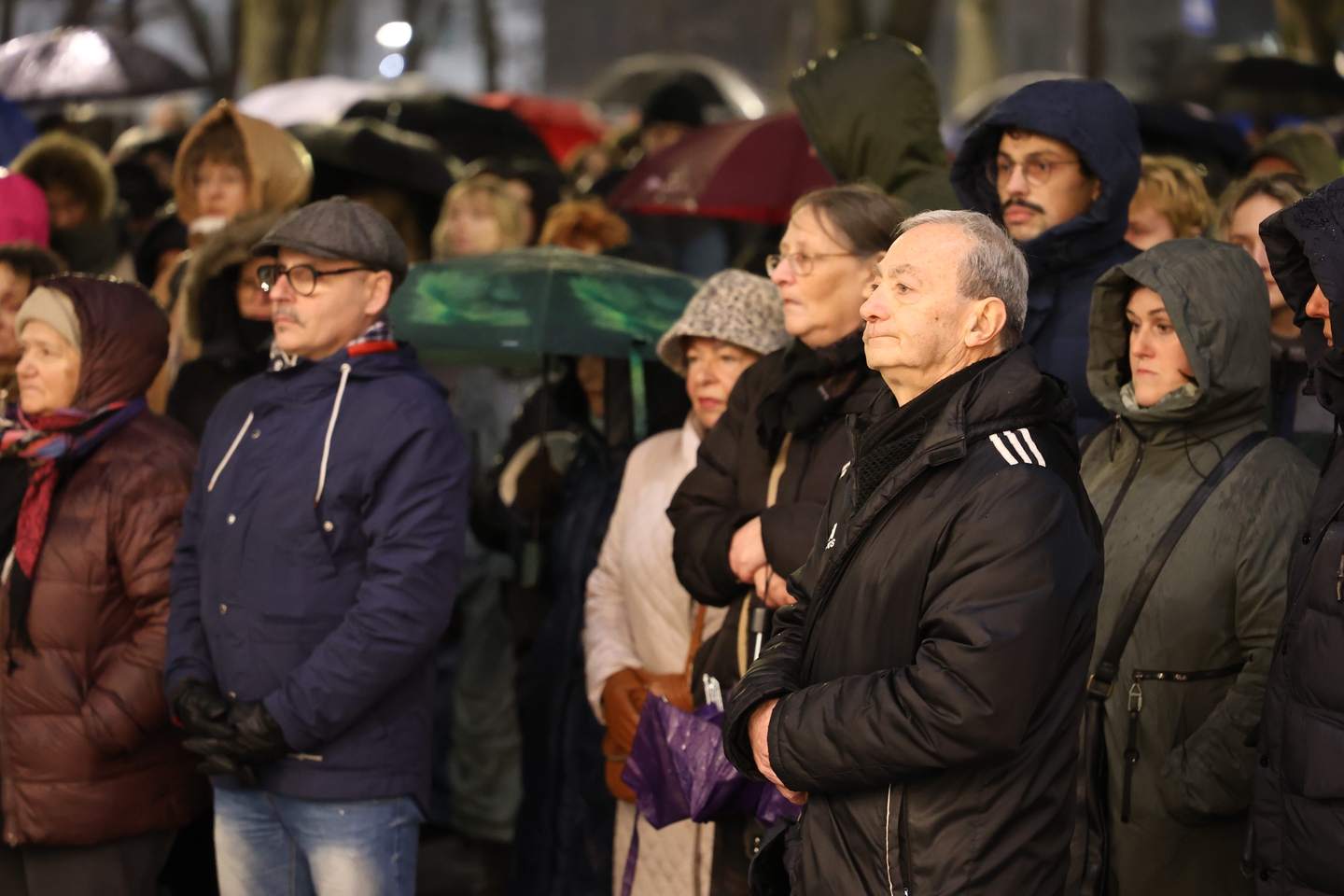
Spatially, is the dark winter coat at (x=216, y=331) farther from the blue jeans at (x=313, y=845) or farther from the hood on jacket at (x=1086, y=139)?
the hood on jacket at (x=1086, y=139)

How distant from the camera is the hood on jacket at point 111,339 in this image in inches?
173

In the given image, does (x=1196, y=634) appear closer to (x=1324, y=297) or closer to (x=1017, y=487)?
(x=1324, y=297)

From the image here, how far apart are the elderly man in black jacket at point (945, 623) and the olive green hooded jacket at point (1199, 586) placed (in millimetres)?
752

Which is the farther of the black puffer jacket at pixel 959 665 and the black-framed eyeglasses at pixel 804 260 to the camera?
the black-framed eyeglasses at pixel 804 260

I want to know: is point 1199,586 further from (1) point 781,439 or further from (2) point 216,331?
(2) point 216,331

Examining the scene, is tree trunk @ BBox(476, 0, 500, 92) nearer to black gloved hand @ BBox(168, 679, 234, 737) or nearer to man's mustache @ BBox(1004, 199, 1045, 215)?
man's mustache @ BBox(1004, 199, 1045, 215)

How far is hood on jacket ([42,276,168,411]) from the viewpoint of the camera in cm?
440

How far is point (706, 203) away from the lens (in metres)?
6.82

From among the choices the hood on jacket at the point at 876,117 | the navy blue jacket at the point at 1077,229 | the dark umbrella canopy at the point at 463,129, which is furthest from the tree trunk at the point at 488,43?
the navy blue jacket at the point at 1077,229

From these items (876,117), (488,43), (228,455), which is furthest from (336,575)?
(488,43)

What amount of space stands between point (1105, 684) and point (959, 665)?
1.13 metres

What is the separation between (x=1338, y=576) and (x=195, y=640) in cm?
275

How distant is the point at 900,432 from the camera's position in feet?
9.57

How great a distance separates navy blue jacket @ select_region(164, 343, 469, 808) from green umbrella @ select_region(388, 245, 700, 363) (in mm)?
898
